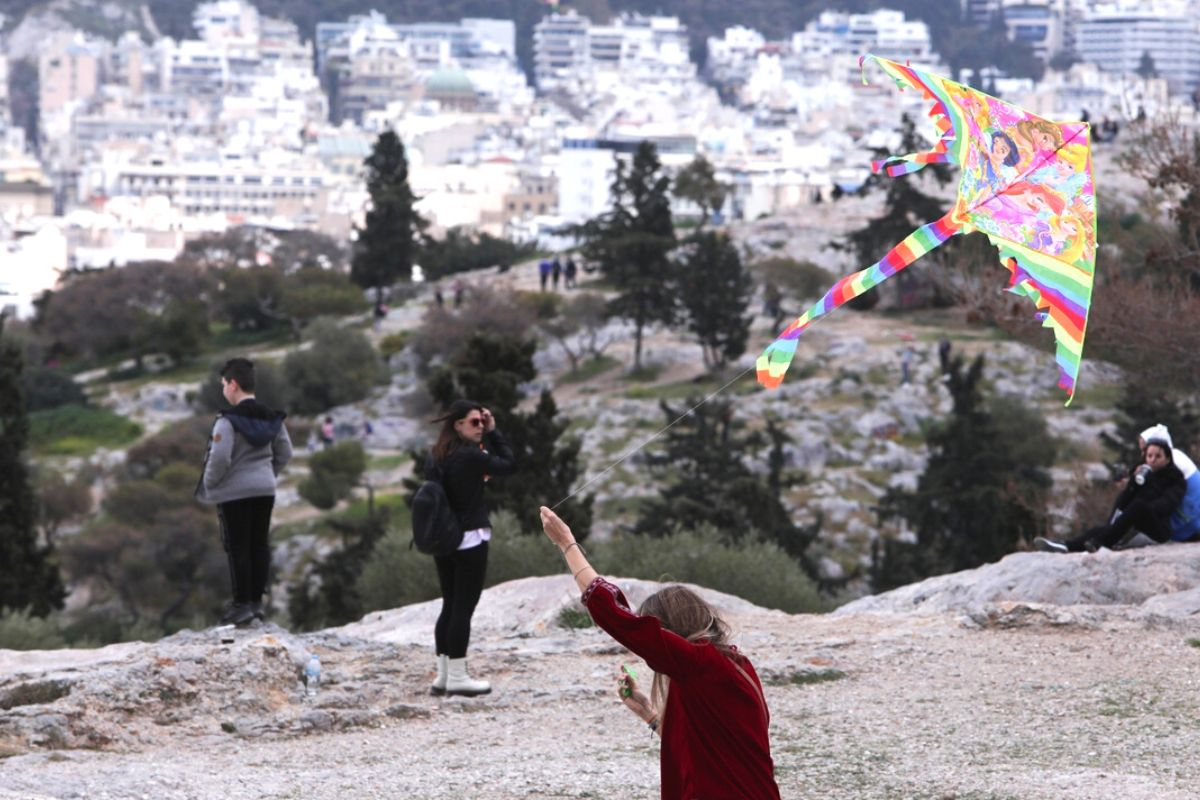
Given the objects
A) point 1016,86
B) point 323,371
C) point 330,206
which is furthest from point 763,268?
point 1016,86

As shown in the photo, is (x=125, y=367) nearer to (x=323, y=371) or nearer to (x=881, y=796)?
(x=323, y=371)

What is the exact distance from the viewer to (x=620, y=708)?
8.21 m

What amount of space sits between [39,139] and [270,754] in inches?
7817

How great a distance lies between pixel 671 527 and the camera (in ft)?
84.4

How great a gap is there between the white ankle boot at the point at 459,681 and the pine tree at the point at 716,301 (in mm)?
36160

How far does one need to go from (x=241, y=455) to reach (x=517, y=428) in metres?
13.7

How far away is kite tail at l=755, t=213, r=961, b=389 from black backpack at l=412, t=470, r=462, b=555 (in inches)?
72.5

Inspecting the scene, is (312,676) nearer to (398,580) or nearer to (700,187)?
(398,580)

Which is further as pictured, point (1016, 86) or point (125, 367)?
point (1016, 86)

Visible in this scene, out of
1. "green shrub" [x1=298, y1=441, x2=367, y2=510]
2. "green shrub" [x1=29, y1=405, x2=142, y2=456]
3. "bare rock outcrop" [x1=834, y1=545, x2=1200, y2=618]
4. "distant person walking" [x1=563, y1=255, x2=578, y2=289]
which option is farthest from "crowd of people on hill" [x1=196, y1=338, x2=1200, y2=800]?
"distant person walking" [x1=563, y1=255, x2=578, y2=289]

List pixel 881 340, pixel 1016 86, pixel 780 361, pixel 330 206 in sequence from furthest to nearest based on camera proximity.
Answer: pixel 1016 86 → pixel 330 206 → pixel 881 340 → pixel 780 361

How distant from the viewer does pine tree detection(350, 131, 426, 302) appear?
5822 cm

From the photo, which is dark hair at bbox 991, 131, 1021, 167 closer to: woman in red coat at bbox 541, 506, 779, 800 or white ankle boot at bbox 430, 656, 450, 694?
woman in red coat at bbox 541, 506, 779, 800

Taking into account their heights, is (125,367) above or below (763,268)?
below
